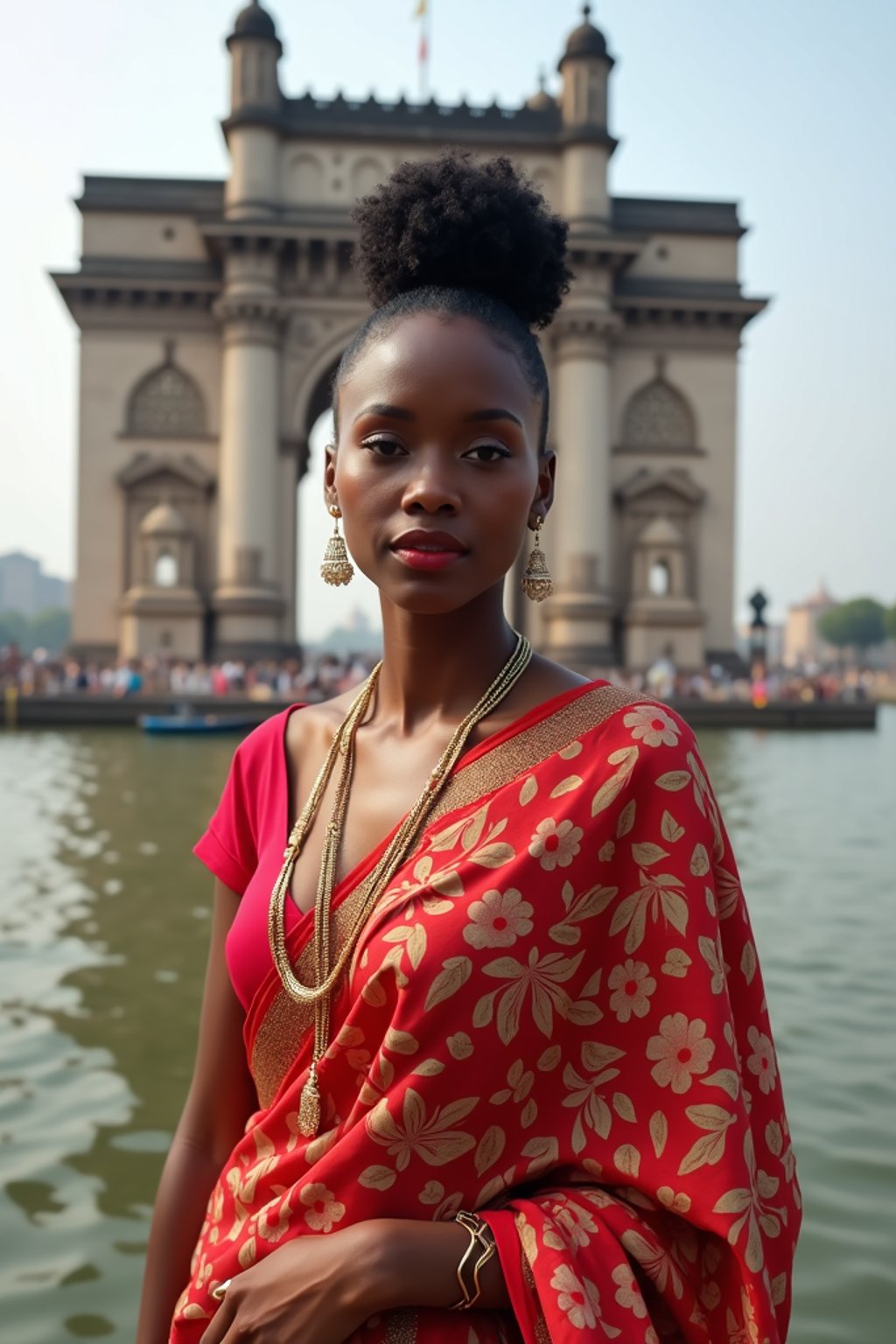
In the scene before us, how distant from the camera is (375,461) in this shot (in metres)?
1.65

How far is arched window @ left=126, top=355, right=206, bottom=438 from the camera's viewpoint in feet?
107

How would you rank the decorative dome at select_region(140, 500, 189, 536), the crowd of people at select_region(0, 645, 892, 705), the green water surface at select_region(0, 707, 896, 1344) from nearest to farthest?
1. the green water surface at select_region(0, 707, 896, 1344)
2. the crowd of people at select_region(0, 645, 892, 705)
3. the decorative dome at select_region(140, 500, 189, 536)

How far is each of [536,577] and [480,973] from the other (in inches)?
28.0

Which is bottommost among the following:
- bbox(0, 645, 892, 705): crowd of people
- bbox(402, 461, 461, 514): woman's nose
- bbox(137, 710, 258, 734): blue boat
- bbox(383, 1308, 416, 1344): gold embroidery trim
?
bbox(137, 710, 258, 734): blue boat

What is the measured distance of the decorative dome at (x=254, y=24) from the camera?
1240 inches

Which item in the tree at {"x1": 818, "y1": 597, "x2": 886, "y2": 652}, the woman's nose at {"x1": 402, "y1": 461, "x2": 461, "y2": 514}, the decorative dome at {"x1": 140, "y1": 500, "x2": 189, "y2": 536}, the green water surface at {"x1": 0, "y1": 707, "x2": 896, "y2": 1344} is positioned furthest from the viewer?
the tree at {"x1": 818, "y1": 597, "x2": 886, "y2": 652}

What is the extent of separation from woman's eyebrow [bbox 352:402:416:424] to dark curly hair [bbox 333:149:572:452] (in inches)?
4.3

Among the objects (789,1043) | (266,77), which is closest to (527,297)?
(789,1043)

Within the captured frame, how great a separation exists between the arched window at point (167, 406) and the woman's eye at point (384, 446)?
105 ft

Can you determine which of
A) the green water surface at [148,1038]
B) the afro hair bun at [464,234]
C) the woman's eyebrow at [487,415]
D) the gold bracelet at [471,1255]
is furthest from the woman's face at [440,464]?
the green water surface at [148,1038]

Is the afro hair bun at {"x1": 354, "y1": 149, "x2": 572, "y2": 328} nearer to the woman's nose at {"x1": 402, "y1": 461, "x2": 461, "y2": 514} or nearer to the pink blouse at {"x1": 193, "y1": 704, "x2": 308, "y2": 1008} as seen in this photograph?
the woman's nose at {"x1": 402, "y1": 461, "x2": 461, "y2": 514}

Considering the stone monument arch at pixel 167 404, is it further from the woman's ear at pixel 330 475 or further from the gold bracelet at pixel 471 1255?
the gold bracelet at pixel 471 1255

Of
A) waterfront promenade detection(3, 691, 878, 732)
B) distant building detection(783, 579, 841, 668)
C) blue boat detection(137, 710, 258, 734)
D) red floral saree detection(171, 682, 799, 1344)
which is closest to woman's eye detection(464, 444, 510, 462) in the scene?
red floral saree detection(171, 682, 799, 1344)

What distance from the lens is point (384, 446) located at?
164 cm
